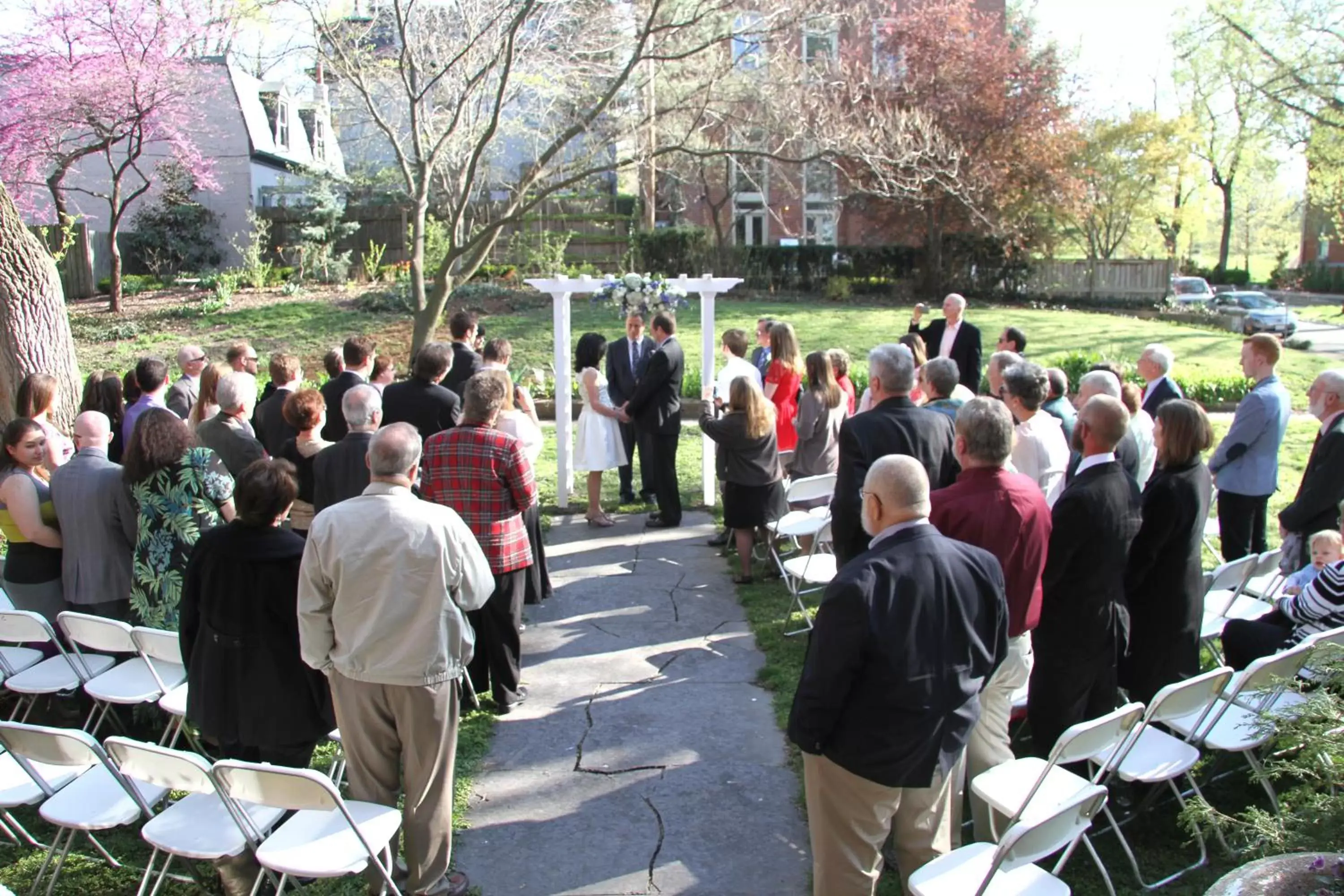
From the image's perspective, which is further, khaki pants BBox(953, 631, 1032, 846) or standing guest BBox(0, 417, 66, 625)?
standing guest BBox(0, 417, 66, 625)

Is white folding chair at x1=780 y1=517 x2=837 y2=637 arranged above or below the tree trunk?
below

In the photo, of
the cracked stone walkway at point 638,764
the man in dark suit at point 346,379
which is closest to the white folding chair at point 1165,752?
the cracked stone walkway at point 638,764

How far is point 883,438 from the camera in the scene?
183 inches

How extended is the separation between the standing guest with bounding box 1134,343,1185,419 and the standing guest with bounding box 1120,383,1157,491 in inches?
30.2

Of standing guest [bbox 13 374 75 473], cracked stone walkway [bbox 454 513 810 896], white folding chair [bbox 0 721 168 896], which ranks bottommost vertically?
cracked stone walkway [bbox 454 513 810 896]

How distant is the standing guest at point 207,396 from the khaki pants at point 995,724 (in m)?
4.51

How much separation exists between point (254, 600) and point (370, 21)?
1001 centimetres

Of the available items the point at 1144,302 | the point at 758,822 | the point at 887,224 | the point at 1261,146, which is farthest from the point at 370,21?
the point at 1261,146

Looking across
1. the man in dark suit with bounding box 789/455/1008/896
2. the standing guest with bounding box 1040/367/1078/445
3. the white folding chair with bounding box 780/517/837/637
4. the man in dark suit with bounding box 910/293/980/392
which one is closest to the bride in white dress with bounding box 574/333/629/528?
the white folding chair with bounding box 780/517/837/637

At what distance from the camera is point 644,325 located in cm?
870

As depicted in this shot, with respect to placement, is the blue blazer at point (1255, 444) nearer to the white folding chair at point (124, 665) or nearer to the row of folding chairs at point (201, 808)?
the row of folding chairs at point (201, 808)

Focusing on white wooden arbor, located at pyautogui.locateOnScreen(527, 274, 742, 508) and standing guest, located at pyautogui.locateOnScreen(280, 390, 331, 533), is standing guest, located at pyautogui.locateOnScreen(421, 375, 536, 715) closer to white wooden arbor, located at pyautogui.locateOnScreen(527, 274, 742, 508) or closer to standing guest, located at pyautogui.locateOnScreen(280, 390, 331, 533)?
standing guest, located at pyautogui.locateOnScreen(280, 390, 331, 533)

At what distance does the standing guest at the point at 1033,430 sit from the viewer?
4.84m

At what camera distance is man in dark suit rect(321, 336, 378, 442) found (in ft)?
20.4
